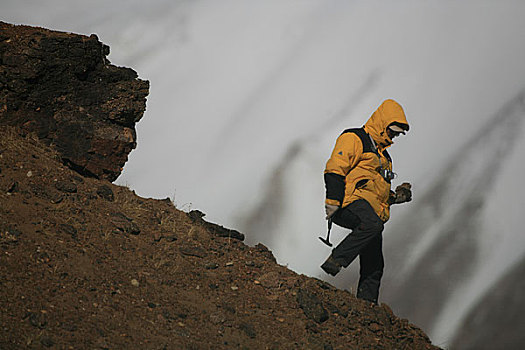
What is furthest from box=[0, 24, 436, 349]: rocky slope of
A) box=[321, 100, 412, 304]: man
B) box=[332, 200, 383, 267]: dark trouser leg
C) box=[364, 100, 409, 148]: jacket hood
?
box=[364, 100, 409, 148]: jacket hood

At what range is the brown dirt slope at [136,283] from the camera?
4.96 m

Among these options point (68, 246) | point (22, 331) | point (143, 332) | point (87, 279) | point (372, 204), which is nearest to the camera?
point (22, 331)

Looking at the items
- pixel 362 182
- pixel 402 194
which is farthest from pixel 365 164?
pixel 402 194

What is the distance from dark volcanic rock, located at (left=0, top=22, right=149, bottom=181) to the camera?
7.79 metres

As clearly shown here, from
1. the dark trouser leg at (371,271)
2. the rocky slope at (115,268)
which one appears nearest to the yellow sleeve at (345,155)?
the dark trouser leg at (371,271)

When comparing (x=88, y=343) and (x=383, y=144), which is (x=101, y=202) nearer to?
(x=88, y=343)

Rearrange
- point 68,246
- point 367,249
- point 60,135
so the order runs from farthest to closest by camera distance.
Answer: point 60,135 < point 367,249 < point 68,246

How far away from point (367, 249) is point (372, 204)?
30.1 inches

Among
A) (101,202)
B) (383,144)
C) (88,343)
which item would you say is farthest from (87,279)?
(383,144)

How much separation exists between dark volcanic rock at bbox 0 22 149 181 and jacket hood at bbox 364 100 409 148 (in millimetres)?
3555

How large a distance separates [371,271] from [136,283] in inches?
→ 127

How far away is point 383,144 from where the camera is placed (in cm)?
732

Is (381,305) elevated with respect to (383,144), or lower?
lower

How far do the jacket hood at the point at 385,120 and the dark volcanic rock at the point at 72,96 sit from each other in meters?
3.56
